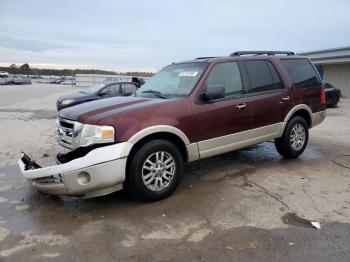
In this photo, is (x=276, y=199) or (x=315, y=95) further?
(x=315, y=95)

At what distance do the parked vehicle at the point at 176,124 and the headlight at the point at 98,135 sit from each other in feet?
0.04

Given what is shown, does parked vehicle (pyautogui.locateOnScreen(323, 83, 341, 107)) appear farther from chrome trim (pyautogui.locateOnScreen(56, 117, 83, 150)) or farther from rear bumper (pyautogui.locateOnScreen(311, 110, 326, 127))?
chrome trim (pyautogui.locateOnScreen(56, 117, 83, 150))

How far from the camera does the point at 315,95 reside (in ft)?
24.0

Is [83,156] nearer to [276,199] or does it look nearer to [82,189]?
[82,189]

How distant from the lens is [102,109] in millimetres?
4949

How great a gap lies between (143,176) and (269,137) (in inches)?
107

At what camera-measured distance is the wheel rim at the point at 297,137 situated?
698 cm

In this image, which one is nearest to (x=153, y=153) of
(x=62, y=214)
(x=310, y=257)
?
(x=62, y=214)

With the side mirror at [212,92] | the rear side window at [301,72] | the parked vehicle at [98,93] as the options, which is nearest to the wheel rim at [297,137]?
the rear side window at [301,72]

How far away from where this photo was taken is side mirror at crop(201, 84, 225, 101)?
5305mm

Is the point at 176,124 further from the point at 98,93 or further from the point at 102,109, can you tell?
the point at 98,93

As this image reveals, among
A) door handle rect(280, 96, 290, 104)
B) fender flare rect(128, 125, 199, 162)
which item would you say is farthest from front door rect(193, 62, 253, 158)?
door handle rect(280, 96, 290, 104)

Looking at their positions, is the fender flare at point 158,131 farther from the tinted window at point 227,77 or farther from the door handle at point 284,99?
the door handle at point 284,99

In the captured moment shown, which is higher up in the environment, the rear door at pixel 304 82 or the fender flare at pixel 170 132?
the rear door at pixel 304 82
